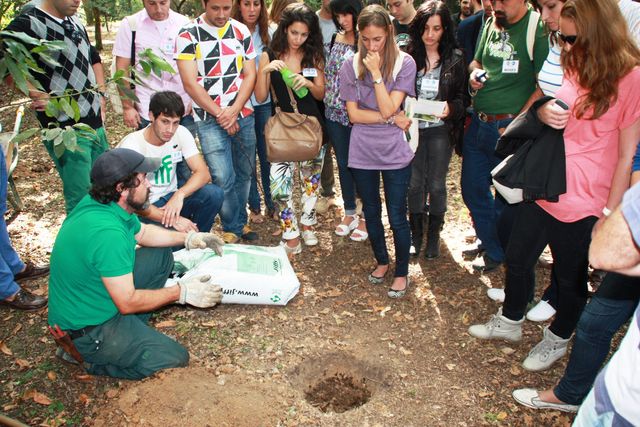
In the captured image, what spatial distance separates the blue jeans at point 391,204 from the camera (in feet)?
12.3

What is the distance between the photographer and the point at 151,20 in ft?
14.9

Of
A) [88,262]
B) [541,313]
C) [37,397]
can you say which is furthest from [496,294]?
[37,397]

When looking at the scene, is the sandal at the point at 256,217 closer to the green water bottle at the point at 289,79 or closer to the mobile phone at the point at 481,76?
the green water bottle at the point at 289,79

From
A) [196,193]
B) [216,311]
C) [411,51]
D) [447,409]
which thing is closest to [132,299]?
[216,311]

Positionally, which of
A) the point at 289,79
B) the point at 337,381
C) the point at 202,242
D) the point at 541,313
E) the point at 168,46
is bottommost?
the point at 337,381

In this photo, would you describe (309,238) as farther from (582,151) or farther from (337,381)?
(582,151)

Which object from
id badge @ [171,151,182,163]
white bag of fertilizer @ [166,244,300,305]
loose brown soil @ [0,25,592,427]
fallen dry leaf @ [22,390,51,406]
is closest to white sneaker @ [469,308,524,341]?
loose brown soil @ [0,25,592,427]

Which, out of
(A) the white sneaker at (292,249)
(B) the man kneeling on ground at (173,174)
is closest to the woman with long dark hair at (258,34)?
(A) the white sneaker at (292,249)

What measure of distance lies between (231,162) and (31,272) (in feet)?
6.29

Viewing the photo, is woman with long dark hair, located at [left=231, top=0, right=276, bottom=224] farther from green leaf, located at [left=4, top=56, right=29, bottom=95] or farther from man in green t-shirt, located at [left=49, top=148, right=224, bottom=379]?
green leaf, located at [left=4, top=56, right=29, bottom=95]

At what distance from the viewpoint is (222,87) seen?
14.0 ft

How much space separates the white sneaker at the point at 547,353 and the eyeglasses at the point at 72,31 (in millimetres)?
4207

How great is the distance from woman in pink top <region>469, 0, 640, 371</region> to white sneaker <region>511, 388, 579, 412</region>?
9.6 inches

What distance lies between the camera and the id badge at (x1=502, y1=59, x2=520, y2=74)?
3.58 metres
